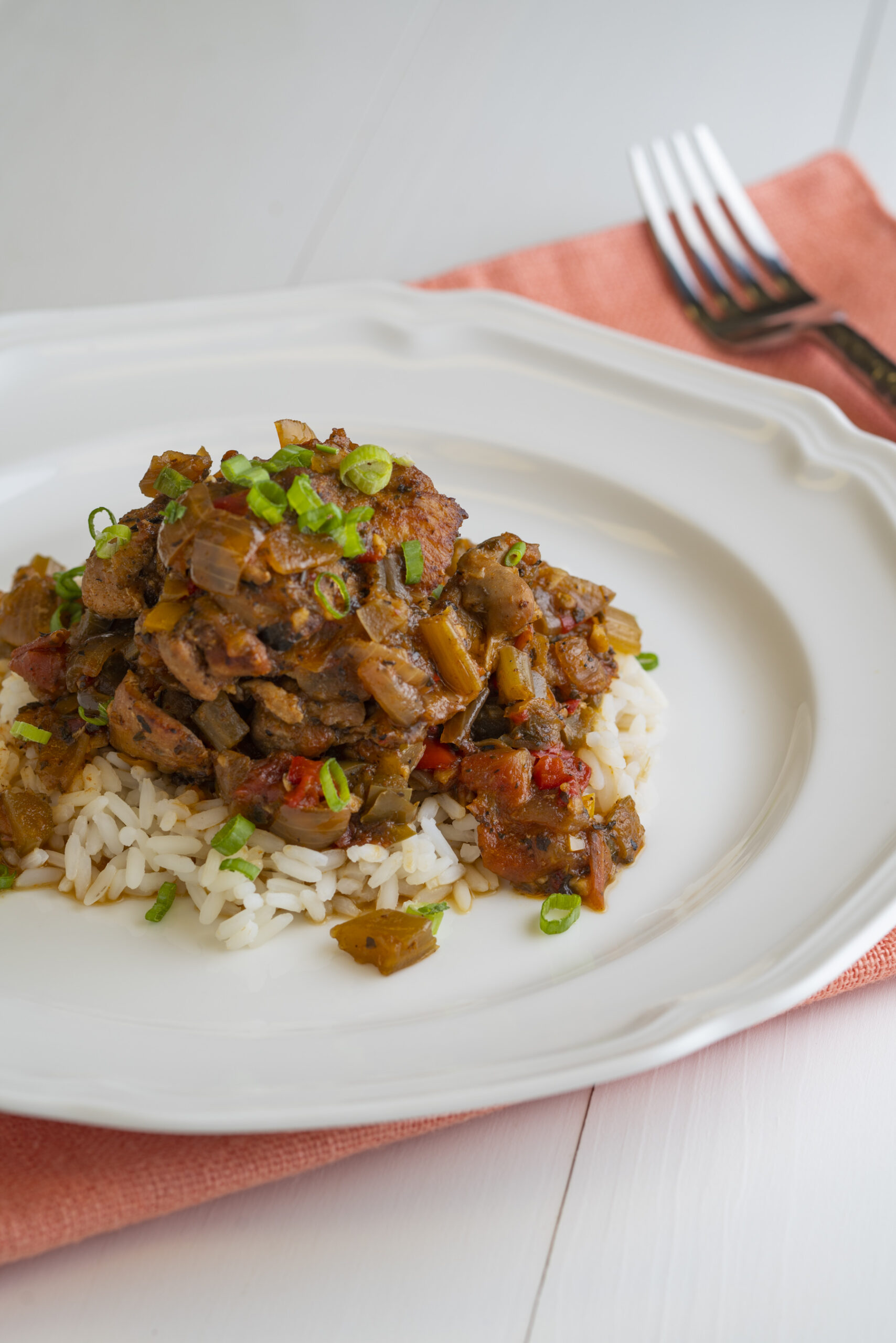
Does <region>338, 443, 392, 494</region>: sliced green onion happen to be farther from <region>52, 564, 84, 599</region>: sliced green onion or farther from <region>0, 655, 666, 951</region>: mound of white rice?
<region>52, 564, 84, 599</region>: sliced green onion

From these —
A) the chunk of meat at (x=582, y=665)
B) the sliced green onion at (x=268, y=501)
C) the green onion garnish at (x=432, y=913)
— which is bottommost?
the green onion garnish at (x=432, y=913)

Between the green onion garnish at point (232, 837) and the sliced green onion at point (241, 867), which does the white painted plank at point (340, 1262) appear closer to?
the sliced green onion at point (241, 867)

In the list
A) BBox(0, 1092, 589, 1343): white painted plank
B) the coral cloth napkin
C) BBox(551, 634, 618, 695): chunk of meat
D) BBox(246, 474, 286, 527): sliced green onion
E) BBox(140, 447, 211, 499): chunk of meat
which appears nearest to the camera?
BBox(0, 1092, 589, 1343): white painted plank

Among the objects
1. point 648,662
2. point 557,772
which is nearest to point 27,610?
point 557,772

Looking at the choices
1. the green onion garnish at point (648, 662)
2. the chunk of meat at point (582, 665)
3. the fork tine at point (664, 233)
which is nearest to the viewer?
the chunk of meat at point (582, 665)

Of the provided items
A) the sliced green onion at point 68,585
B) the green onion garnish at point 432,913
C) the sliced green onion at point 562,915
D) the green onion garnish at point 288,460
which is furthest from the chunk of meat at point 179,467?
the sliced green onion at point 562,915

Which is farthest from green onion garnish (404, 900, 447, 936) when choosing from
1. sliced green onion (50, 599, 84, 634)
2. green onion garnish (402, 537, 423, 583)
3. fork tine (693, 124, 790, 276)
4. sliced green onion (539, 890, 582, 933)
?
fork tine (693, 124, 790, 276)
